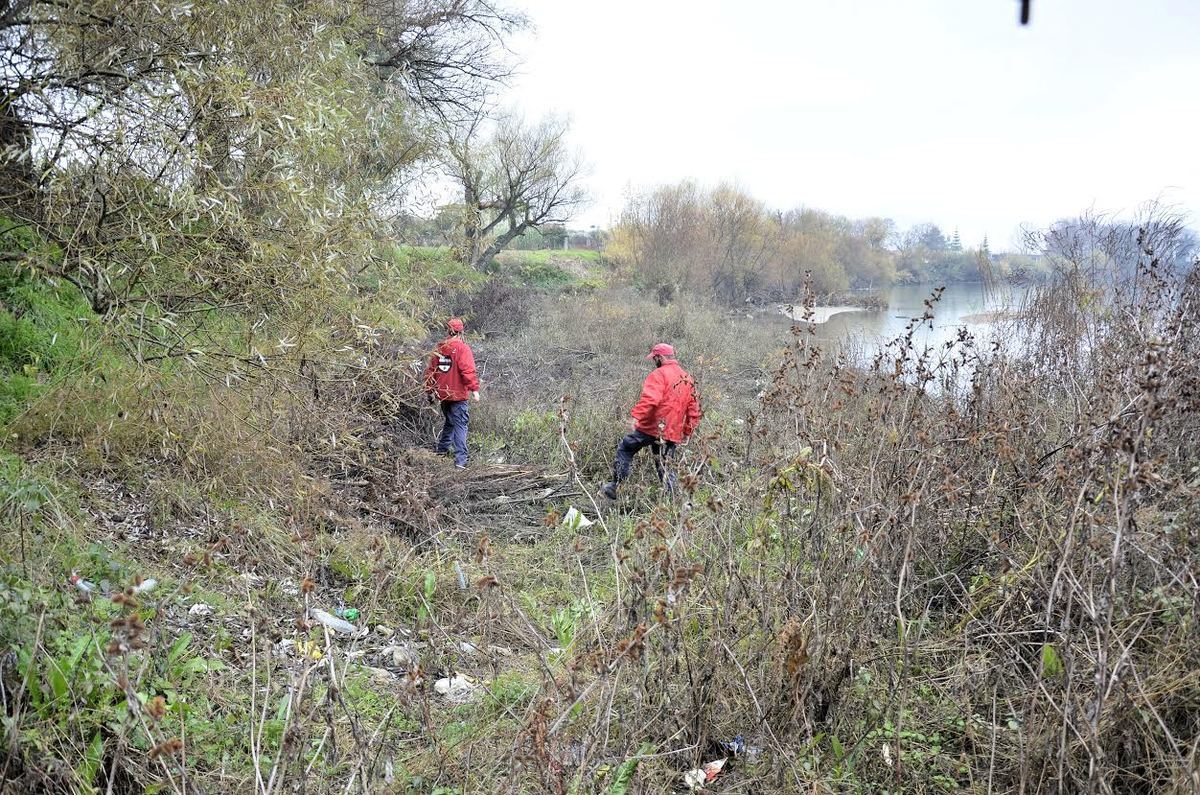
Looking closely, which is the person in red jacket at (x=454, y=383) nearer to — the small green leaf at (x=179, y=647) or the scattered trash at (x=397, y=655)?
the scattered trash at (x=397, y=655)

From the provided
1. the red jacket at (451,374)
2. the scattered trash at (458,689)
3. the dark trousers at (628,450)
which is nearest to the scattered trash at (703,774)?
the scattered trash at (458,689)

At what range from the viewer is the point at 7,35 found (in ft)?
15.1

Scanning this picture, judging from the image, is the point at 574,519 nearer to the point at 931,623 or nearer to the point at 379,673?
the point at 379,673

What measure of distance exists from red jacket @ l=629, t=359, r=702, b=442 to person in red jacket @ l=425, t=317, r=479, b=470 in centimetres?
233

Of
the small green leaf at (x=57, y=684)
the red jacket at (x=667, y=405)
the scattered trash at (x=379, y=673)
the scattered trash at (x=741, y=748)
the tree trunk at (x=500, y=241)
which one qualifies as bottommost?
the scattered trash at (x=379, y=673)

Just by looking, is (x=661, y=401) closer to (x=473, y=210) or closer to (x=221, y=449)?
(x=221, y=449)

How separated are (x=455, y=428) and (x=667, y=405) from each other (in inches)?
107

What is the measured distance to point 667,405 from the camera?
23.5ft

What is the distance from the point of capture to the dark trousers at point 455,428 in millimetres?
8496

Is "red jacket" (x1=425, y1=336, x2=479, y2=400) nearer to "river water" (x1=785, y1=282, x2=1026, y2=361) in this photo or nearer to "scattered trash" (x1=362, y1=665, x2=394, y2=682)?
"river water" (x1=785, y1=282, x2=1026, y2=361)

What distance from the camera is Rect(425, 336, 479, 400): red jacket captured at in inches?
338

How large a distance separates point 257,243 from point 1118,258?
8449mm

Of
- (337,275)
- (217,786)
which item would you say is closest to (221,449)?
(337,275)

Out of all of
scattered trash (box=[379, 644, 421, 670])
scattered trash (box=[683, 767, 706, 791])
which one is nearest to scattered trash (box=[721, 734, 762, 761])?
scattered trash (box=[683, 767, 706, 791])
